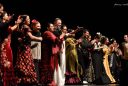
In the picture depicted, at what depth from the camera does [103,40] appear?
1269 centimetres

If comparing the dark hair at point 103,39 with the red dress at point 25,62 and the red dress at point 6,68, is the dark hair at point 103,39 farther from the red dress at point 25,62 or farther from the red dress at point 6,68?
the red dress at point 6,68

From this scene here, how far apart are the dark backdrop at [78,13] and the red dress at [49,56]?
383 cm

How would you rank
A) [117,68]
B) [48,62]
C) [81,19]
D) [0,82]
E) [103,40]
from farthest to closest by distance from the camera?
[81,19]
[117,68]
[103,40]
[48,62]
[0,82]

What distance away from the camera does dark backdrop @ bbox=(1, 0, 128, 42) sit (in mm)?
13292

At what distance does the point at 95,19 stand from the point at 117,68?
249cm

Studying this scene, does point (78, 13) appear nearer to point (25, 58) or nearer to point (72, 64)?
point (72, 64)

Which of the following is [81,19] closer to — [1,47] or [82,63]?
[82,63]

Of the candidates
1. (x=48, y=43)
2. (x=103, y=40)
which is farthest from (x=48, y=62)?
(x=103, y=40)

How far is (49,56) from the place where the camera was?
9062 millimetres

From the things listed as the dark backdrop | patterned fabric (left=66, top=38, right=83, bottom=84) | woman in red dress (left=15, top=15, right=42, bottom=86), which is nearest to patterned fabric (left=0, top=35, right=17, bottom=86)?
woman in red dress (left=15, top=15, right=42, bottom=86)

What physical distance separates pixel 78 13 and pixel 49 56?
6.14 meters

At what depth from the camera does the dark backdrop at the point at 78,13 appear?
13.3 m

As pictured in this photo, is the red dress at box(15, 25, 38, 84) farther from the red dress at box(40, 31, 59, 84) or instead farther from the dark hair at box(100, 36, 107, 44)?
the dark hair at box(100, 36, 107, 44)

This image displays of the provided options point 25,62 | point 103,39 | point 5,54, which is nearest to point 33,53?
point 25,62
